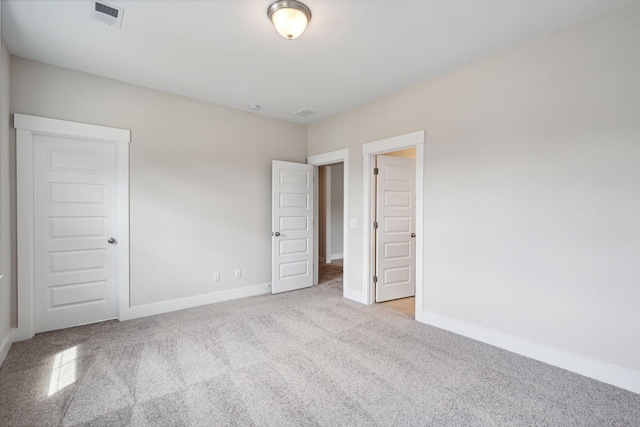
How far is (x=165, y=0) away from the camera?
6.65ft

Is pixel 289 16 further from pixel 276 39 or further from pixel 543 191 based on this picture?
pixel 543 191

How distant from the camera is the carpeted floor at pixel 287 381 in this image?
182 centimetres

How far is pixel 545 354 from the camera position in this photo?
2449 mm

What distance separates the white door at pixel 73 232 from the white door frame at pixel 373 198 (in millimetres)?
3113

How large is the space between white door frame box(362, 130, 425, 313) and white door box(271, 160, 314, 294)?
1138 millimetres

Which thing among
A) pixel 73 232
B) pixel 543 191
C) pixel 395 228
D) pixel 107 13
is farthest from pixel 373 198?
pixel 73 232

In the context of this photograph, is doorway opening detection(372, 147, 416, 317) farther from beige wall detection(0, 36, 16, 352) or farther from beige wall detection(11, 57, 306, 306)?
beige wall detection(0, 36, 16, 352)

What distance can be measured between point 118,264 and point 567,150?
4.63 meters

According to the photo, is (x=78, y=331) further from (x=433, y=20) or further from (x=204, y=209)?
(x=433, y=20)

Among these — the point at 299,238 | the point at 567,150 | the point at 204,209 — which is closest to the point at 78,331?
the point at 204,209

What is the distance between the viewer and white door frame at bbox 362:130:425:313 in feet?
11.0

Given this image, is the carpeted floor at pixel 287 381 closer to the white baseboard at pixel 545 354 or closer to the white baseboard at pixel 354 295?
the white baseboard at pixel 545 354

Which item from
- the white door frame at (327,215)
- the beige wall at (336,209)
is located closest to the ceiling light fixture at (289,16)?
the white door frame at (327,215)

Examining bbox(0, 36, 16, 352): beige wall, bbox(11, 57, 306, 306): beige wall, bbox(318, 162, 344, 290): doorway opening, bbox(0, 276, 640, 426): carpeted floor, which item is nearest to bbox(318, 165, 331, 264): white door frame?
bbox(318, 162, 344, 290): doorway opening
